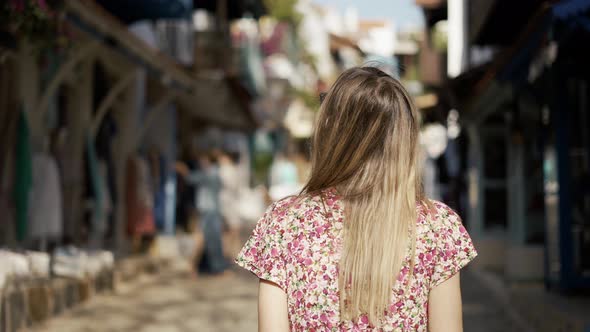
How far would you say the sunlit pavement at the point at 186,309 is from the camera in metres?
7.93

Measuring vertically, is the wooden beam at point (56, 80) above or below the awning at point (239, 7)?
below

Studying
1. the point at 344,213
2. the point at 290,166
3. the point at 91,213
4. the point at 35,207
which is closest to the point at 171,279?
the point at 91,213

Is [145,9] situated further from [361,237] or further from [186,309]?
[361,237]

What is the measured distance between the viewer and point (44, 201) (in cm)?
888

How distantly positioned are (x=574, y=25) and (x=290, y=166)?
37.3 feet

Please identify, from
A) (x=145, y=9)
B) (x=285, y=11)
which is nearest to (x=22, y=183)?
(x=145, y=9)

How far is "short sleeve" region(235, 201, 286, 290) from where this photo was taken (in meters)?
2.21

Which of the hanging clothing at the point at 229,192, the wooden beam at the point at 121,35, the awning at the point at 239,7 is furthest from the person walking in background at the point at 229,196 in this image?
the awning at the point at 239,7

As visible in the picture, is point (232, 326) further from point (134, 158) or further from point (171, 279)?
point (134, 158)

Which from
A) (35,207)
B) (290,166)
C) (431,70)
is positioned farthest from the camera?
(431,70)

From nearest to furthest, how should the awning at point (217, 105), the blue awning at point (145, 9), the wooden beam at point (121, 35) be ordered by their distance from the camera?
1. the wooden beam at point (121, 35)
2. the blue awning at point (145, 9)
3. the awning at point (217, 105)

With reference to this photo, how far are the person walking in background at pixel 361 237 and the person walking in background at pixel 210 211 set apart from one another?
10.9 meters

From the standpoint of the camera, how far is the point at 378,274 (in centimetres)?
213

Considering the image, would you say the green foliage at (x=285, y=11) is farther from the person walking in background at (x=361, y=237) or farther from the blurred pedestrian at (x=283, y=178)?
the person walking in background at (x=361, y=237)
